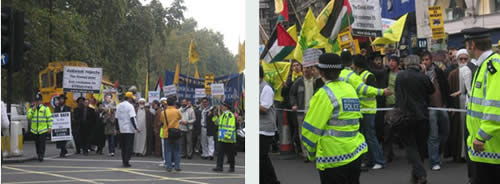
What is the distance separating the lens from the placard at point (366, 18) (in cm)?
636

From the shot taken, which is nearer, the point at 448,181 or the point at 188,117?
the point at 448,181

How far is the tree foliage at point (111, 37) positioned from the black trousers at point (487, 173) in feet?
5.65

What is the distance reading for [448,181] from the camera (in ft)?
17.7

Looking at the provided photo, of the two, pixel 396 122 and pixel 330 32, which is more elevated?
pixel 330 32

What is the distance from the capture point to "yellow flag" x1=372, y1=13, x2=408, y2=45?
6.59 metres

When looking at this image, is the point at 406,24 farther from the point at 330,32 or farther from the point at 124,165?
the point at 124,165

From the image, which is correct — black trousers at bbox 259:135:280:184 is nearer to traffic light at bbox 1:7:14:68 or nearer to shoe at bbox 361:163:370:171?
shoe at bbox 361:163:370:171

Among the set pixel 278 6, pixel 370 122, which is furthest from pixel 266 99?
pixel 370 122

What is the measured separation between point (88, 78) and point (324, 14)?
278 cm

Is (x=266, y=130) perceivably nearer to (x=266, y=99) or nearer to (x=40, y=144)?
(x=266, y=99)

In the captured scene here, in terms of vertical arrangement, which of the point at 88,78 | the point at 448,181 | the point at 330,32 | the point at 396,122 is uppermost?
the point at 330,32

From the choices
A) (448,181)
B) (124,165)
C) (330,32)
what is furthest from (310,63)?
(124,165)

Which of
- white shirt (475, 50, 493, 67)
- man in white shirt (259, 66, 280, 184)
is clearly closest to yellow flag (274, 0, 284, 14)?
man in white shirt (259, 66, 280, 184)

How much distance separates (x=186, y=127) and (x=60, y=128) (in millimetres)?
3280
